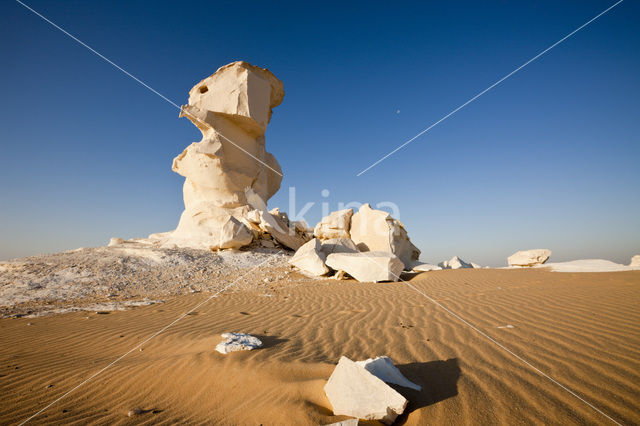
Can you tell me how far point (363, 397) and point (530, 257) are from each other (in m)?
14.8

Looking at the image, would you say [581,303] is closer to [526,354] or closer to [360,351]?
[526,354]

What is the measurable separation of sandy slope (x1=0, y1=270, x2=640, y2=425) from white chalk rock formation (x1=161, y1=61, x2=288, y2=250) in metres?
12.4

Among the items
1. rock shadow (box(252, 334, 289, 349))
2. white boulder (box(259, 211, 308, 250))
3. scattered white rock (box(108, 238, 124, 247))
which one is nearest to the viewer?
rock shadow (box(252, 334, 289, 349))

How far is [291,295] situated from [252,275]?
3.07 m

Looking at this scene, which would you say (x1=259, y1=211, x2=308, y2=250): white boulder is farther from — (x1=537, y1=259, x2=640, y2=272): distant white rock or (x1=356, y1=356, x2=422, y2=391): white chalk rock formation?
(x1=356, y1=356, x2=422, y2=391): white chalk rock formation

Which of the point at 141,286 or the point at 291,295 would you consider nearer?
the point at 291,295

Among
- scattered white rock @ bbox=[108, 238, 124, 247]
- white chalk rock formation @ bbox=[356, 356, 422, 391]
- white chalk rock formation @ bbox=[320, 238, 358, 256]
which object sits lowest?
white chalk rock formation @ bbox=[356, 356, 422, 391]

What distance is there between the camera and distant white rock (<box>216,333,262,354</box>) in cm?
318

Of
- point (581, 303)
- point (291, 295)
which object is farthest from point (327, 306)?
point (581, 303)

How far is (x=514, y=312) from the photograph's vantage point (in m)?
4.43

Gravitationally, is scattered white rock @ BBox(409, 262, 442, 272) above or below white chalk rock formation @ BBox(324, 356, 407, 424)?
above

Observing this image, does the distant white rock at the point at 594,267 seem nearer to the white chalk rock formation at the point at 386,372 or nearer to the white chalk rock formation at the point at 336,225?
the white chalk rock formation at the point at 336,225

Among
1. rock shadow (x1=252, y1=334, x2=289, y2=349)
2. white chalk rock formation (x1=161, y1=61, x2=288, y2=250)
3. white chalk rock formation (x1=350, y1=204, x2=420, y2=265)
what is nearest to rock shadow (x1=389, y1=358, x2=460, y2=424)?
rock shadow (x1=252, y1=334, x2=289, y2=349)

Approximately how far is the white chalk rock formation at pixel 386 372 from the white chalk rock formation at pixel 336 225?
35.5 feet
